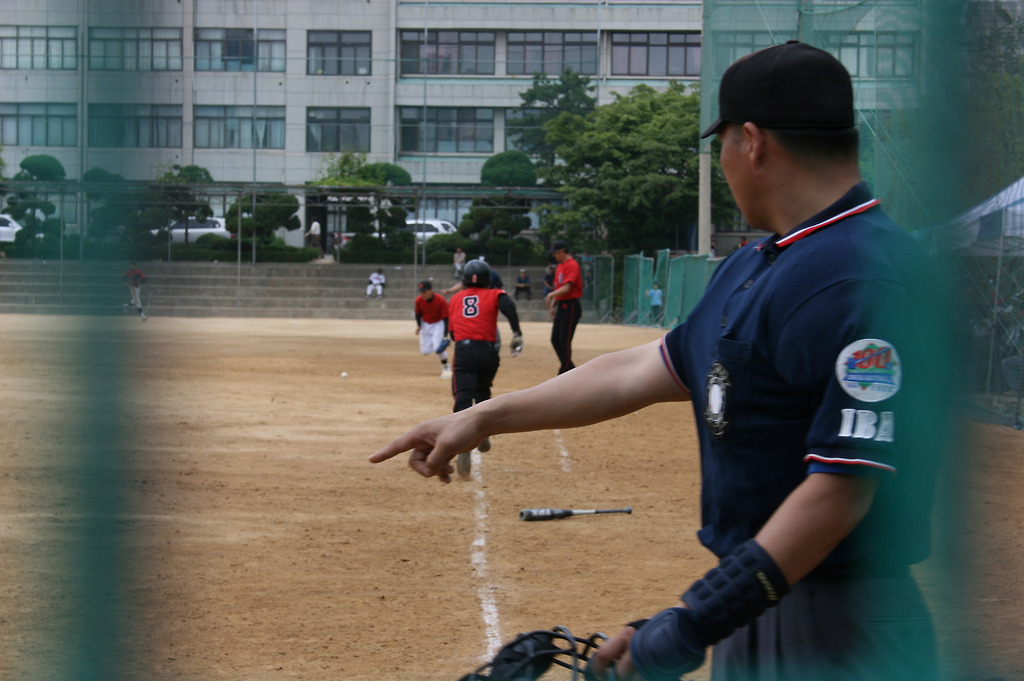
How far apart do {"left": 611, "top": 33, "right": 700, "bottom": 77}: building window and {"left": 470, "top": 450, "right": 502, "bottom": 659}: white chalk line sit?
47.6m

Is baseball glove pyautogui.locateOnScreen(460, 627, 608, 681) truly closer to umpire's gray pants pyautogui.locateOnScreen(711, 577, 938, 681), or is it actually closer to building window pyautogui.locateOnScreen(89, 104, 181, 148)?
umpire's gray pants pyautogui.locateOnScreen(711, 577, 938, 681)

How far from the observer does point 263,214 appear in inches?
1720

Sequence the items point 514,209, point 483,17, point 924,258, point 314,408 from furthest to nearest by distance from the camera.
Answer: point 483,17
point 514,209
point 314,408
point 924,258

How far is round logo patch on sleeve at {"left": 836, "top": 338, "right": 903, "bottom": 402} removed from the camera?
5.38 ft

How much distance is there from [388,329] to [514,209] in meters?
16.9

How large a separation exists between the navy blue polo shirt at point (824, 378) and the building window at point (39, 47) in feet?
3.81

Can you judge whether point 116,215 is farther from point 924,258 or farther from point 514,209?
point 514,209

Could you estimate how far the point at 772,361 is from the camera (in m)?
1.79

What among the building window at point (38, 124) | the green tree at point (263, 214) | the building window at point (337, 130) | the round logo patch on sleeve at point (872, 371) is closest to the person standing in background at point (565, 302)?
the building window at point (38, 124)

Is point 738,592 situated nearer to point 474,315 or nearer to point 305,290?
point 474,315

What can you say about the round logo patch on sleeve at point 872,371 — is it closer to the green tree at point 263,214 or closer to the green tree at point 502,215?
the green tree at point 263,214

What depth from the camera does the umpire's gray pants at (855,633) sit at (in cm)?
179

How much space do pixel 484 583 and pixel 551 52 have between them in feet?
168

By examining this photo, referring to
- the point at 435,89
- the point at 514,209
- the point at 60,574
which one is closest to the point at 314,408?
the point at 60,574
